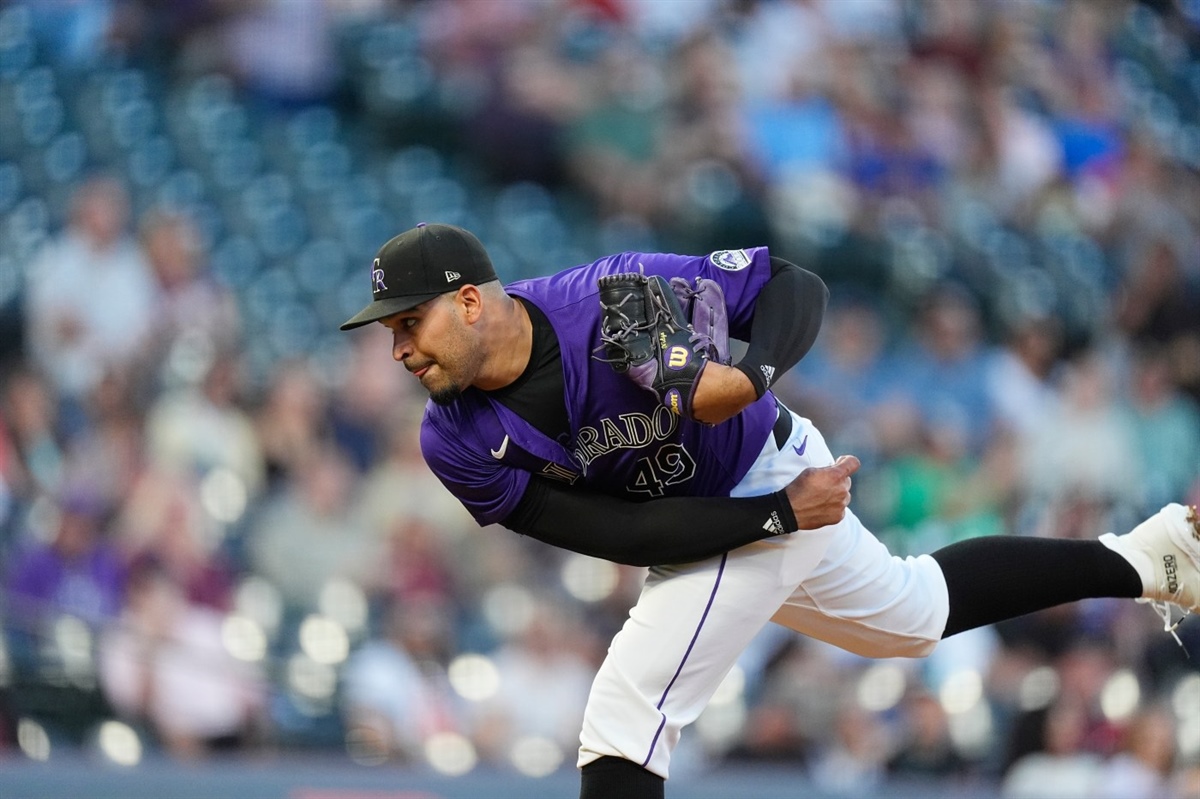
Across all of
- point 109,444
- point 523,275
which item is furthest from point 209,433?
point 523,275

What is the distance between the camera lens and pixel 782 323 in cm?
403

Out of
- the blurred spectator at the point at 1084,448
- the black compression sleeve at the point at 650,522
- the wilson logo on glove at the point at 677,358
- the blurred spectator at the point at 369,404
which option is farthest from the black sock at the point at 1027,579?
the blurred spectator at the point at 1084,448

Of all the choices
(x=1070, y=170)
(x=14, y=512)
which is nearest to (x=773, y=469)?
(x=14, y=512)

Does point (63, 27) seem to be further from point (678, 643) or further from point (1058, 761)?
point (678, 643)

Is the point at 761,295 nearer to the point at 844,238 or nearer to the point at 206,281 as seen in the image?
the point at 206,281

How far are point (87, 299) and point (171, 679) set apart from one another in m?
2.38

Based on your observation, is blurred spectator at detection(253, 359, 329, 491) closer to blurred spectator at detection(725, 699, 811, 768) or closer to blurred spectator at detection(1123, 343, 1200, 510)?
blurred spectator at detection(725, 699, 811, 768)

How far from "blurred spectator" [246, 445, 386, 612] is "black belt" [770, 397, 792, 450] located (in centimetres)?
362

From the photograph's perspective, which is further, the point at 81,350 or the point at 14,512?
the point at 81,350

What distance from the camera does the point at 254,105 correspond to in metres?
10.4

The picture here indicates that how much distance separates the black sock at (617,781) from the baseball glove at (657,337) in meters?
0.87

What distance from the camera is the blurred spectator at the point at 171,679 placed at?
6.59 meters

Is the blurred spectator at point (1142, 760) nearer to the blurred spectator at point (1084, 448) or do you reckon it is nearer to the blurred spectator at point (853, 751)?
the blurred spectator at point (853, 751)

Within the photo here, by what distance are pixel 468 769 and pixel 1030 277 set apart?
18.4 feet
